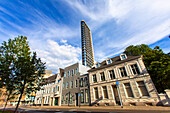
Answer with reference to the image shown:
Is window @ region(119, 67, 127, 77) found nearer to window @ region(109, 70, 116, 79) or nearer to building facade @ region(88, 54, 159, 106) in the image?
building facade @ region(88, 54, 159, 106)

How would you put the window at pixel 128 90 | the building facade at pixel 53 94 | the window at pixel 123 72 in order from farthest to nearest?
the building facade at pixel 53 94, the window at pixel 123 72, the window at pixel 128 90

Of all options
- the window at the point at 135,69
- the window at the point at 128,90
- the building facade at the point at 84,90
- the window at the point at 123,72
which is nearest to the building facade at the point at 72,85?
the building facade at the point at 84,90

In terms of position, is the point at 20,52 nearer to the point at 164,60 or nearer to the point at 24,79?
the point at 24,79

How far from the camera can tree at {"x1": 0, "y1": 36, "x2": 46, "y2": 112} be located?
9.71 meters

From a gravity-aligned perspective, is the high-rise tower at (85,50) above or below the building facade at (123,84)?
above

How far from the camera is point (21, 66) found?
33.4 ft

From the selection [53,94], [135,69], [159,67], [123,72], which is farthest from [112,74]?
[53,94]

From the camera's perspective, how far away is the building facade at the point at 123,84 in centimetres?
1570

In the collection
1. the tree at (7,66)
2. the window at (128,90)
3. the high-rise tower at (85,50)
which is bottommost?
the window at (128,90)

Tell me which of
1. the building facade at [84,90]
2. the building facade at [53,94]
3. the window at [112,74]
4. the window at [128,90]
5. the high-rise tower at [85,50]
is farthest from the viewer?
the high-rise tower at [85,50]

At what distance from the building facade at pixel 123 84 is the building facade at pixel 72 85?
5.88 m

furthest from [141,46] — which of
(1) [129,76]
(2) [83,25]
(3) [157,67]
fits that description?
(2) [83,25]

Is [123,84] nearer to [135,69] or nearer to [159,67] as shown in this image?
[135,69]

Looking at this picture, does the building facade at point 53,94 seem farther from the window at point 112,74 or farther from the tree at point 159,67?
the tree at point 159,67
